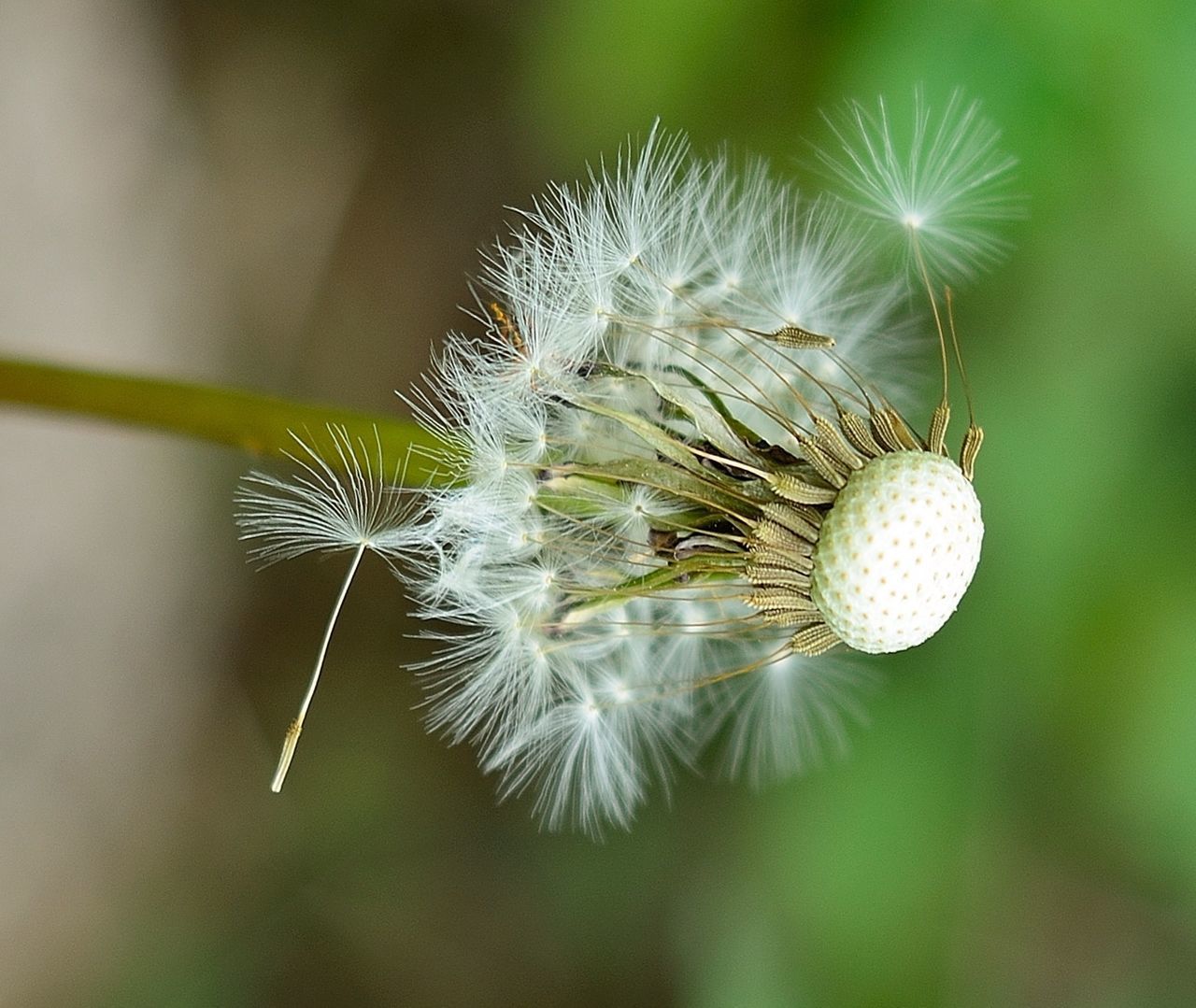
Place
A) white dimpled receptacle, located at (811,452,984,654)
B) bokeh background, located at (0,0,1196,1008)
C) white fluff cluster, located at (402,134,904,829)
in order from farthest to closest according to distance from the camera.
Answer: bokeh background, located at (0,0,1196,1008)
white fluff cluster, located at (402,134,904,829)
white dimpled receptacle, located at (811,452,984,654)

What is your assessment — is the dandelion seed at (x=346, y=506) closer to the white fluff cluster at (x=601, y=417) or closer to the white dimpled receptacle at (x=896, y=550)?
the white fluff cluster at (x=601, y=417)

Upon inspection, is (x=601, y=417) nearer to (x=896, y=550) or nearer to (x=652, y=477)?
(x=652, y=477)

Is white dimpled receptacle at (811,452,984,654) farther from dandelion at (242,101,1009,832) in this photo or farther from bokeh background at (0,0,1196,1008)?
bokeh background at (0,0,1196,1008)

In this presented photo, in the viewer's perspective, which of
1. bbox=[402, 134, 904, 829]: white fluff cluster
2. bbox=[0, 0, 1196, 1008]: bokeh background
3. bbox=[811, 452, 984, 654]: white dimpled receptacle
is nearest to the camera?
bbox=[811, 452, 984, 654]: white dimpled receptacle

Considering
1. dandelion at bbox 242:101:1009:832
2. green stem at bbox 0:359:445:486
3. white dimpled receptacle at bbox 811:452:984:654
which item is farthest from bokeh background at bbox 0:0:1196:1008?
green stem at bbox 0:359:445:486

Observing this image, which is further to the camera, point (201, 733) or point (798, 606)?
point (201, 733)

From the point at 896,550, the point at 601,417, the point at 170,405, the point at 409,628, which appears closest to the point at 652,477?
the point at 601,417

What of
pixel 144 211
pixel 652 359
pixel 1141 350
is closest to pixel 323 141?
pixel 144 211

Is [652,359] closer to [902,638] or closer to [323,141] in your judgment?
[902,638]
